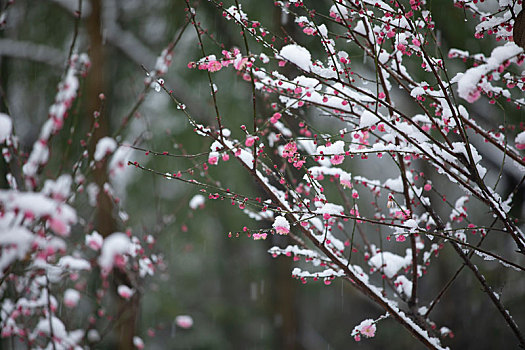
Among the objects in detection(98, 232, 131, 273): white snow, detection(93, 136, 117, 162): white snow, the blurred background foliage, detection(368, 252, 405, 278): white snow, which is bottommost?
the blurred background foliage

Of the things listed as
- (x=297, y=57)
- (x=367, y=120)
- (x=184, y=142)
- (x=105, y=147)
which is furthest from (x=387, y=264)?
(x=184, y=142)

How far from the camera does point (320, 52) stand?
4281 mm

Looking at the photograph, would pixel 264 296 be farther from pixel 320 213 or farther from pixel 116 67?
pixel 320 213

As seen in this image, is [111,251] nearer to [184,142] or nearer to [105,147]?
[105,147]

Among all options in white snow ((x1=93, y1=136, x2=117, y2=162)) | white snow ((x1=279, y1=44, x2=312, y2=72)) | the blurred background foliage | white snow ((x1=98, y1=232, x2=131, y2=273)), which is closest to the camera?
white snow ((x1=98, y1=232, x2=131, y2=273))

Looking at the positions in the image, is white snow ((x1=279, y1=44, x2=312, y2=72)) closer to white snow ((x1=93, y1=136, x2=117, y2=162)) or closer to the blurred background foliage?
white snow ((x1=93, y1=136, x2=117, y2=162))

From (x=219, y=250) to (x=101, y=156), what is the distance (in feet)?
21.9

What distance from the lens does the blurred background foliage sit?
4.14 metres

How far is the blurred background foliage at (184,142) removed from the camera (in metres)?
4.14

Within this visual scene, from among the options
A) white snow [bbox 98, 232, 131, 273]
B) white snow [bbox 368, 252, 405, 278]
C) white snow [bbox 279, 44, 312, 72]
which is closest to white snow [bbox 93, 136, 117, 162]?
white snow [bbox 279, 44, 312, 72]

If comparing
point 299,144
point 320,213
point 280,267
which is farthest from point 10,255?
point 280,267

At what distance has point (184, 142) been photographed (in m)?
5.52

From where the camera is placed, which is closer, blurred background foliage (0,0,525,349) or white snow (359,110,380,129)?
white snow (359,110,380,129)

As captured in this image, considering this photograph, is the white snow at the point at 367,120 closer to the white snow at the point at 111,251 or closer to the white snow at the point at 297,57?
the white snow at the point at 297,57
